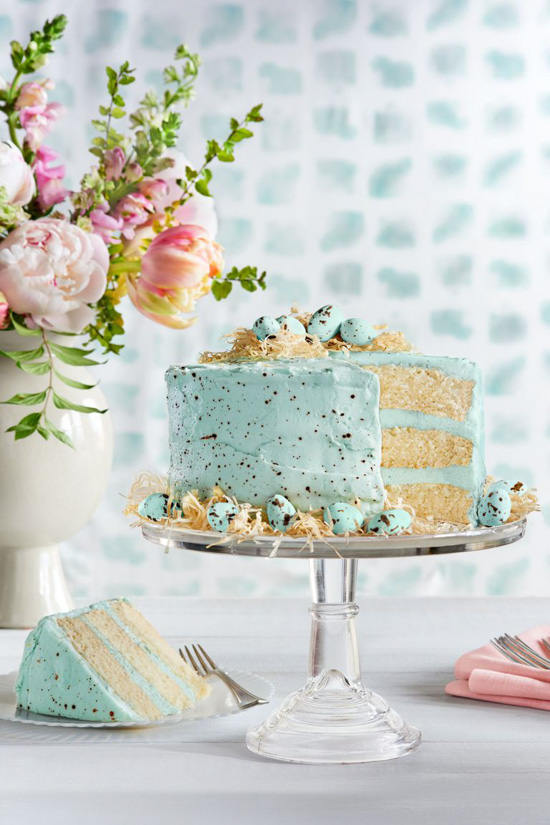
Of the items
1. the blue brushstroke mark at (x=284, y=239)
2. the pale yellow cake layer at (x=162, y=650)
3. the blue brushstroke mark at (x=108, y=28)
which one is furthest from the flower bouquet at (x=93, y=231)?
the blue brushstroke mark at (x=108, y=28)

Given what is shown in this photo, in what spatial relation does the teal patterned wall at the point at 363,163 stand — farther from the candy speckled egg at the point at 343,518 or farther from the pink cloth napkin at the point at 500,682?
the candy speckled egg at the point at 343,518

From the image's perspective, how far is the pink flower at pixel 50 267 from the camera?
4.23 feet

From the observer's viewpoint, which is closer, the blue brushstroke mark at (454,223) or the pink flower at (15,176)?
the pink flower at (15,176)

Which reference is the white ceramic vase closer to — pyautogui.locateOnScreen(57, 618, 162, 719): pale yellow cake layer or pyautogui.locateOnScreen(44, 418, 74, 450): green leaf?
pyautogui.locateOnScreen(44, 418, 74, 450): green leaf

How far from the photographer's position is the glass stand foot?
38.5 inches

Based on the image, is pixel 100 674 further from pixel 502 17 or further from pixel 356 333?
pixel 502 17

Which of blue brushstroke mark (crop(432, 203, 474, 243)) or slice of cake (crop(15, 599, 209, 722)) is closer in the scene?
slice of cake (crop(15, 599, 209, 722))

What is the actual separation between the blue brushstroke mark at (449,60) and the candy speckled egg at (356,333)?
1.65m

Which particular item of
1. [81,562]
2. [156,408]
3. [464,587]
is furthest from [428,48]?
[81,562]

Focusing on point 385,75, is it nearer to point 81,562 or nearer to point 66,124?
point 66,124

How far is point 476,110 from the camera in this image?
2.67m

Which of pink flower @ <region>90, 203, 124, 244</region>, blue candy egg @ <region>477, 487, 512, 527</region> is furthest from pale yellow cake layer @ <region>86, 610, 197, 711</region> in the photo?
pink flower @ <region>90, 203, 124, 244</region>

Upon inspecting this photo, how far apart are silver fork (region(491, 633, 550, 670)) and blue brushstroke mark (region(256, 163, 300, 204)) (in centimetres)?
162

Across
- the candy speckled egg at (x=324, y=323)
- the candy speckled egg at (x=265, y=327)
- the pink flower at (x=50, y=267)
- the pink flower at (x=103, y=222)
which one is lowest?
the candy speckled egg at (x=265, y=327)
